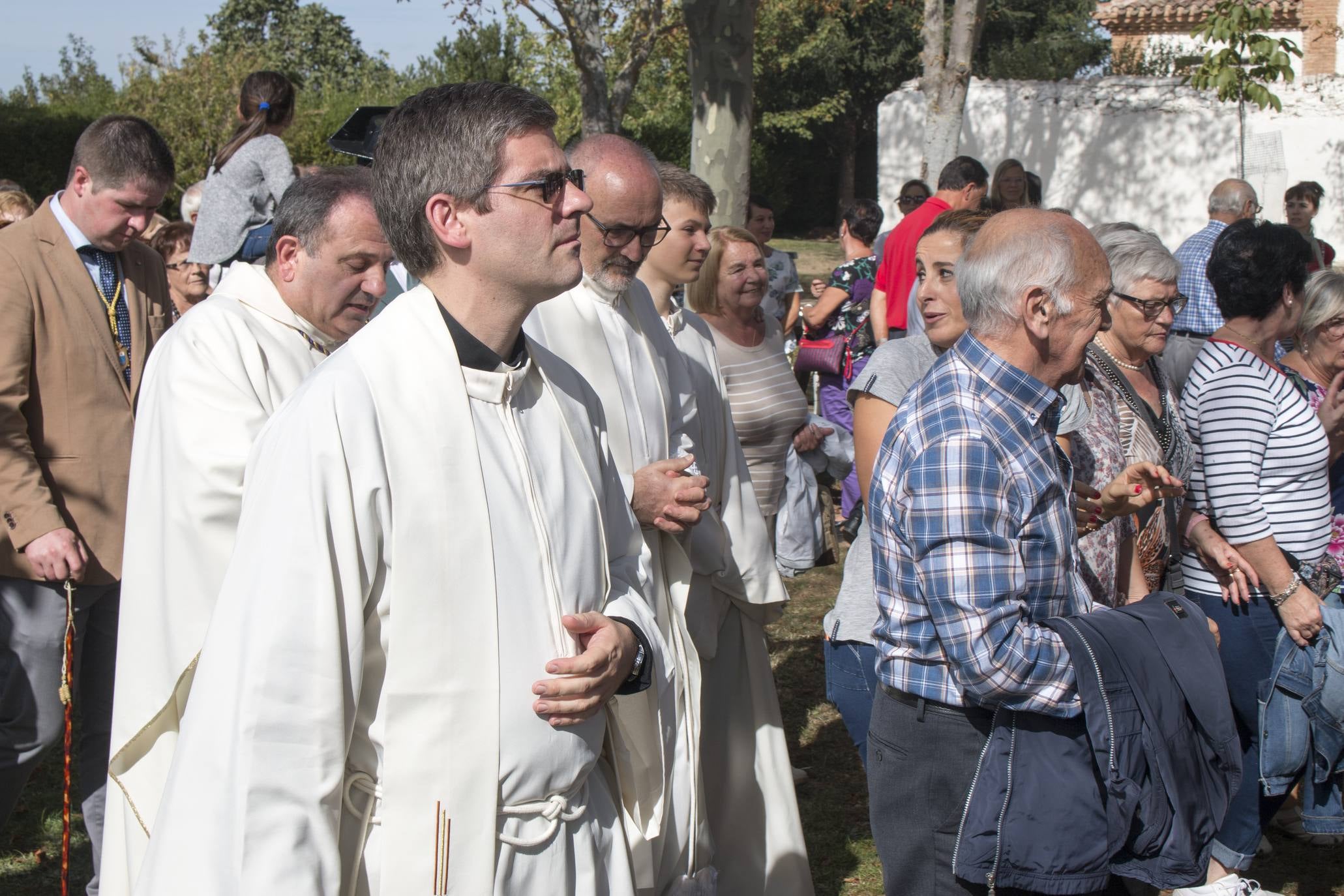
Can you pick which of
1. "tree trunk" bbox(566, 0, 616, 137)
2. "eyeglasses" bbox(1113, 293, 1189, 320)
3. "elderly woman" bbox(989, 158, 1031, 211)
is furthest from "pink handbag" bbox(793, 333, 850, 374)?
"tree trunk" bbox(566, 0, 616, 137)

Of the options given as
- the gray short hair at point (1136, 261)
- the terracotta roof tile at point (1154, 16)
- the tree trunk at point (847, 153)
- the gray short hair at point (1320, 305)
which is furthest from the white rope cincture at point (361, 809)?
the tree trunk at point (847, 153)

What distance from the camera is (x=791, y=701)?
580cm

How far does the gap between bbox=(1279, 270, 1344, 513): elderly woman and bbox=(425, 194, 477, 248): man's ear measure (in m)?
3.01

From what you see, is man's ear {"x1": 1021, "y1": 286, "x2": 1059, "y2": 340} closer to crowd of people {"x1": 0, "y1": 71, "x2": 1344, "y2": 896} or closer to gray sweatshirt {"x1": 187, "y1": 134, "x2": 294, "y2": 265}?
crowd of people {"x1": 0, "y1": 71, "x2": 1344, "y2": 896}

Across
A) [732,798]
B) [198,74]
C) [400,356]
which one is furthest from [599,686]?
[198,74]

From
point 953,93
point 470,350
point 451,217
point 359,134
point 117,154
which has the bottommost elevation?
point 470,350

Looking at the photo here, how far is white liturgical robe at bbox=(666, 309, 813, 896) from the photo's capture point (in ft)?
Answer: 12.2

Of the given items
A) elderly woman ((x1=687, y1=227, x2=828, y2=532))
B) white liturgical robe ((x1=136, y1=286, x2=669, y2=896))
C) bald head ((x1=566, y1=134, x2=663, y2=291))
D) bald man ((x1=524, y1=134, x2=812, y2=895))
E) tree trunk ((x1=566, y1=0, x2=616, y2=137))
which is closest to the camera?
white liturgical robe ((x1=136, y1=286, x2=669, y2=896))

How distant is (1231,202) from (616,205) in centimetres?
582

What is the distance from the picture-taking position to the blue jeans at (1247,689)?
3.85 meters

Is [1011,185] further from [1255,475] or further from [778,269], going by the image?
[1255,475]

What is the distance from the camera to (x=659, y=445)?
3301 millimetres

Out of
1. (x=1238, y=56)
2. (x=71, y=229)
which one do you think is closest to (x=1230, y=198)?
(x=1238, y=56)

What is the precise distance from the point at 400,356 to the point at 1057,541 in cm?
137
